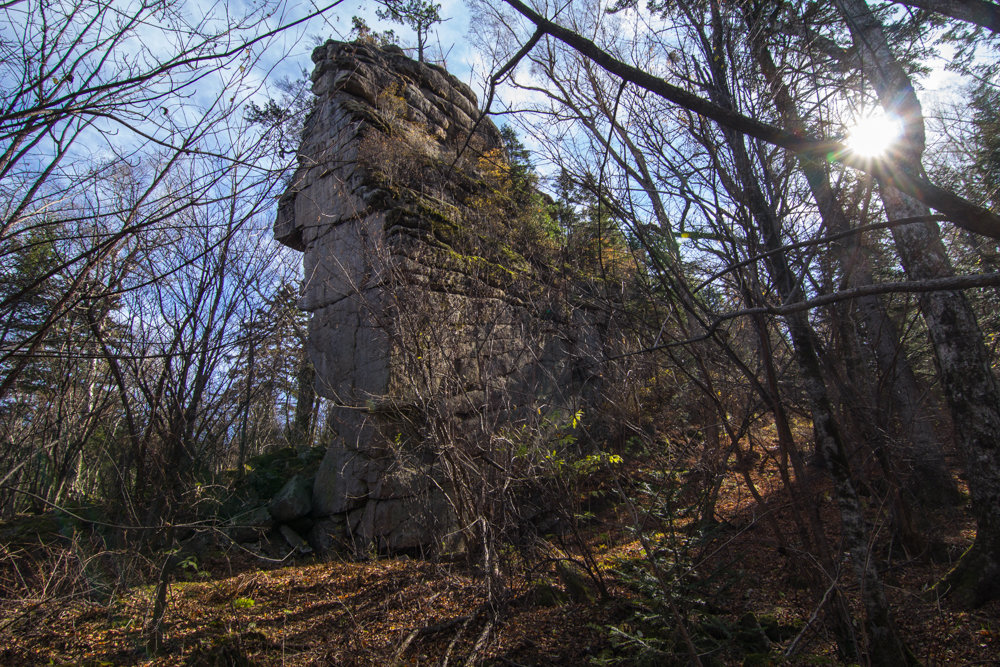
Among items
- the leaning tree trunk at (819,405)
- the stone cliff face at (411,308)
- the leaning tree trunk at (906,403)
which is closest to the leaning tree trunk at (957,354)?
the leaning tree trunk at (906,403)

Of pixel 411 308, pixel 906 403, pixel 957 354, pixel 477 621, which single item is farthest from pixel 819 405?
pixel 906 403

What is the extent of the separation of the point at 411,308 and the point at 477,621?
8.63ft

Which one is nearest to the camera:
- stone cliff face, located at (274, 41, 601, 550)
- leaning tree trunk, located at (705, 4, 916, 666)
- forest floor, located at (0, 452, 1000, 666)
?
leaning tree trunk, located at (705, 4, 916, 666)

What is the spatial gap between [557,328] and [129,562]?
5.47 metres

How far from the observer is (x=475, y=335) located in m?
5.38

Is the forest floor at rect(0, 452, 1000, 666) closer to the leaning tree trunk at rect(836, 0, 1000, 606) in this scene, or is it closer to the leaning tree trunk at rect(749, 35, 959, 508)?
the leaning tree trunk at rect(836, 0, 1000, 606)

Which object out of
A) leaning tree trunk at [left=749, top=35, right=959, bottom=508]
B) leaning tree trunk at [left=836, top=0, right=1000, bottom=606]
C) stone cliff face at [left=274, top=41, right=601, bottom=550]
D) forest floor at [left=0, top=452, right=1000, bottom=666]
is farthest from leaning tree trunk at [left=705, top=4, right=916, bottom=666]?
stone cliff face at [left=274, top=41, right=601, bottom=550]

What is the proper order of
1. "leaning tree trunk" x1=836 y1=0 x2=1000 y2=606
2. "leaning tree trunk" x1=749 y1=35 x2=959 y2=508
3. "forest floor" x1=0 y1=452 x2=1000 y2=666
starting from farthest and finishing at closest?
1. "leaning tree trunk" x1=749 y1=35 x2=959 y2=508
2. "leaning tree trunk" x1=836 y1=0 x2=1000 y2=606
3. "forest floor" x1=0 y1=452 x2=1000 y2=666

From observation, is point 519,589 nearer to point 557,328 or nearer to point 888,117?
point 557,328

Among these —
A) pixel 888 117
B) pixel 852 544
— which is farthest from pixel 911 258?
pixel 852 544

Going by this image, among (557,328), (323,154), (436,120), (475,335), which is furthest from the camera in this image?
Result: (436,120)

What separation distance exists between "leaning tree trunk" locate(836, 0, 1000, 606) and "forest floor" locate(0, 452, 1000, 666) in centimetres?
31

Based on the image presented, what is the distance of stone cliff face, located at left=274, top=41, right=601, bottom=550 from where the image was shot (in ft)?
15.0

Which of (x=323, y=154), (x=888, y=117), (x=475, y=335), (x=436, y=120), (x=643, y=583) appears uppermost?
(x=436, y=120)
